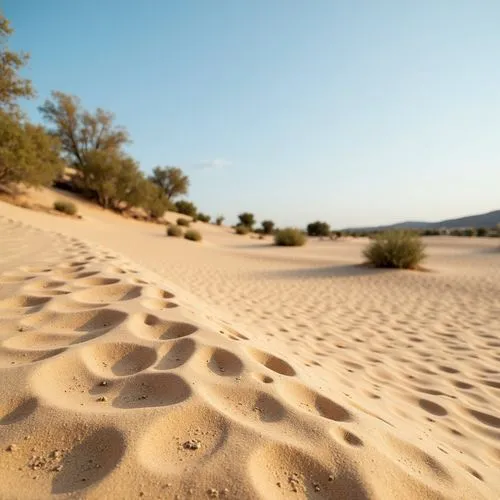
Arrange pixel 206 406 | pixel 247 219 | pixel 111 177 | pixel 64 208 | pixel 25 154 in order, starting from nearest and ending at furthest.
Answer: pixel 206 406
pixel 25 154
pixel 64 208
pixel 111 177
pixel 247 219

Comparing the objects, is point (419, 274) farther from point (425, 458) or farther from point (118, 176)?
point (118, 176)

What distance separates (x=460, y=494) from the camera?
1.03 m

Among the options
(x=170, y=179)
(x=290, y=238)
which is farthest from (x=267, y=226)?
(x=290, y=238)

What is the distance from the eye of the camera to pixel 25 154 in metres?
15.5

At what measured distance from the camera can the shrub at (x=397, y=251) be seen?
9.25 meters

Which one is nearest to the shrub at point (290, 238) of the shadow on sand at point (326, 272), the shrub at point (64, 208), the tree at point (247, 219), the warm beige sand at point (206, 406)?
the shadow on sand at point (326, 272)

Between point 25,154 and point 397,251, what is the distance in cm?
1690

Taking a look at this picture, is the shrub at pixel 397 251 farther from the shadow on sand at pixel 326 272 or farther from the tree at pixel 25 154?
the tree at pixel 25 154

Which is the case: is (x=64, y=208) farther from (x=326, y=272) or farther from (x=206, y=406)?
(x=206, y=406)

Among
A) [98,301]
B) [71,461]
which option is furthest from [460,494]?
[98,301]

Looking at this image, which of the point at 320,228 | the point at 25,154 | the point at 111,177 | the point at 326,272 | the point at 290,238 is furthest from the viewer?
the point at 320,228

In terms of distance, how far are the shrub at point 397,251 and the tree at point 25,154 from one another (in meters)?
16.3

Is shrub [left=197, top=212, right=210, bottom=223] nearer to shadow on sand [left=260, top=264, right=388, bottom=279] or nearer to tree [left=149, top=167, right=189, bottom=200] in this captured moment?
tree [left=149, top=167, right=189, bottom=200]

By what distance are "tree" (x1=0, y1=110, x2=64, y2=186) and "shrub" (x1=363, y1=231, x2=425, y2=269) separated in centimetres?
1626
